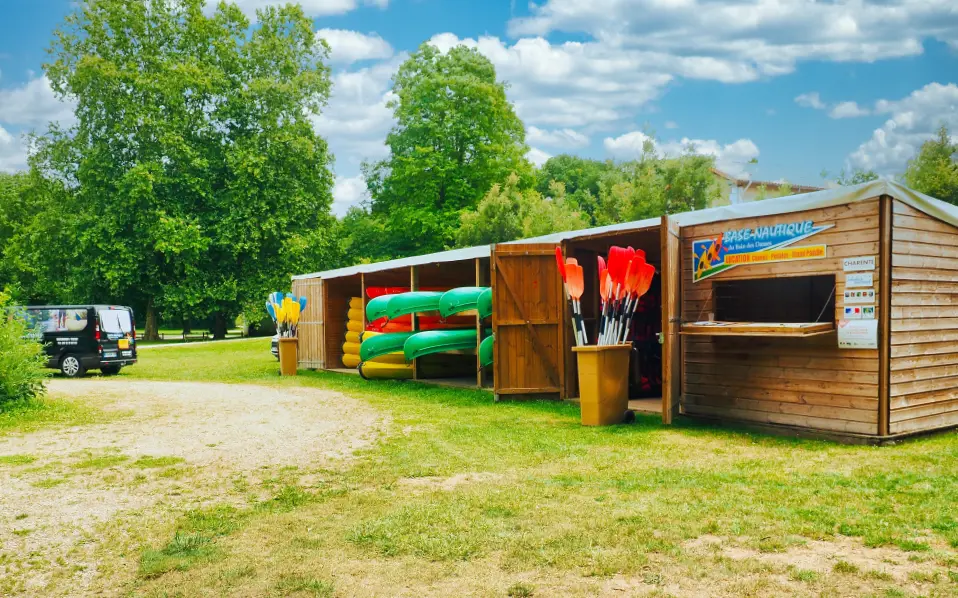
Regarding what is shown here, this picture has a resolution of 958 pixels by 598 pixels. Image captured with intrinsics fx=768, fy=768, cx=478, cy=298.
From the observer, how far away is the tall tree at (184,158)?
98.6 ft

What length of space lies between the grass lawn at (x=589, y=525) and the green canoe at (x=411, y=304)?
20.3 ft

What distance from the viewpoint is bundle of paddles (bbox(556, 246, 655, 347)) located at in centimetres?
888

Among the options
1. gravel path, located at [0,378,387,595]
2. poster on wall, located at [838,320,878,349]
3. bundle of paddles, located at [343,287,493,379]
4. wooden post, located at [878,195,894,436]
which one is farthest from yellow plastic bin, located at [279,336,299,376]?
wooden post, located at [878,195,894,436]

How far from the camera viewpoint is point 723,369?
8.92 meters

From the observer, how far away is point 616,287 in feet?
29.6

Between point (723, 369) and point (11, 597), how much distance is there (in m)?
7.26

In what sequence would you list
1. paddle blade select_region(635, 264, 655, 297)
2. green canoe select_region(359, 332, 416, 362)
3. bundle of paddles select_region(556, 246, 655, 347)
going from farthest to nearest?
green canoe select_region(359, 332, 416, 362)
paddle blade select_region(635, 264, 655, 297)
bundle of paddles select_region(556, 246, 655, 347)

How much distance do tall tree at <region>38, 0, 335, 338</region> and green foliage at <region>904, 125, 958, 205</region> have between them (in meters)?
24.9

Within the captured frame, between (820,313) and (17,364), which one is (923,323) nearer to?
(820,313)

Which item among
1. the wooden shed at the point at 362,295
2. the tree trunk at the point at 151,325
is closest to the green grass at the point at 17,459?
the wooden shed at the point at 362,295

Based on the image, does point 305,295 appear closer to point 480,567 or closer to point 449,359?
point 449,359

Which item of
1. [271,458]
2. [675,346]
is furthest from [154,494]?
[675,346]

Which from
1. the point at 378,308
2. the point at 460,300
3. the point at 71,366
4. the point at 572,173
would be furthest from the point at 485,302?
the point at 572,173

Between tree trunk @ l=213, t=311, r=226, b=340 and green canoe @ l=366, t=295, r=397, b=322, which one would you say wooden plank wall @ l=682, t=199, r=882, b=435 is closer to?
green canoe @ l=366, t=295, r=397, b=322
